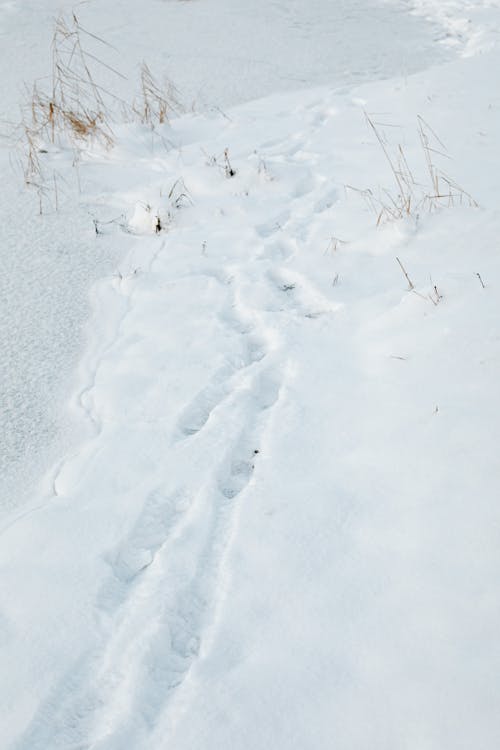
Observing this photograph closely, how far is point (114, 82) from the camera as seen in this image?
14.2ft

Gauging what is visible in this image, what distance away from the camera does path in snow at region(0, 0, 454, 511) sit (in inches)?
73.3

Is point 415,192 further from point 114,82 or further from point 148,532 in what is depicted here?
point 114,82

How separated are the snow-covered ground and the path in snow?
2.8 inches

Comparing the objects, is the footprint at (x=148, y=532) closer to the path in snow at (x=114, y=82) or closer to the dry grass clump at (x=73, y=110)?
the path in snow at (x=114, y=82)

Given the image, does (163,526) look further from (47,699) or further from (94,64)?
(94,64)

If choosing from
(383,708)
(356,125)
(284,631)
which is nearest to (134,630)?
(284,631)

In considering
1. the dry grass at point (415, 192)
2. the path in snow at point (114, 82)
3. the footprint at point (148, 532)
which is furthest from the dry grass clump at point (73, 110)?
the footprint at point (148, 532)

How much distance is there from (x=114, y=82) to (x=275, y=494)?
12.3ft

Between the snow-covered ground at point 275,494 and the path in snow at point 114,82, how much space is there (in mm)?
71

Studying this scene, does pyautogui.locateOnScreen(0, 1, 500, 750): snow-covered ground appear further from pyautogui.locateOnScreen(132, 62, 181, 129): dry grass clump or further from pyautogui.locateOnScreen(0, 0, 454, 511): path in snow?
pyautogui.locateOnScreen(132, 62, 181, 129): dry grass clump

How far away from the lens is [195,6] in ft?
20.1

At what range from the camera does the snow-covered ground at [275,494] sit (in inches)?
43.3

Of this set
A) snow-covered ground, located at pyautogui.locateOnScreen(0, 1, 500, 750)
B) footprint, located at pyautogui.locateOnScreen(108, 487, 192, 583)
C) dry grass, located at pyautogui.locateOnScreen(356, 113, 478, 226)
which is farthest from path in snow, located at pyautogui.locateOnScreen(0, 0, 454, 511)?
dry grass, located at pyautogui.locateOnScreen(356, 113, 478, 226)

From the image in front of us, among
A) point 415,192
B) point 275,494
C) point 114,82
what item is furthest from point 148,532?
point 114,82
